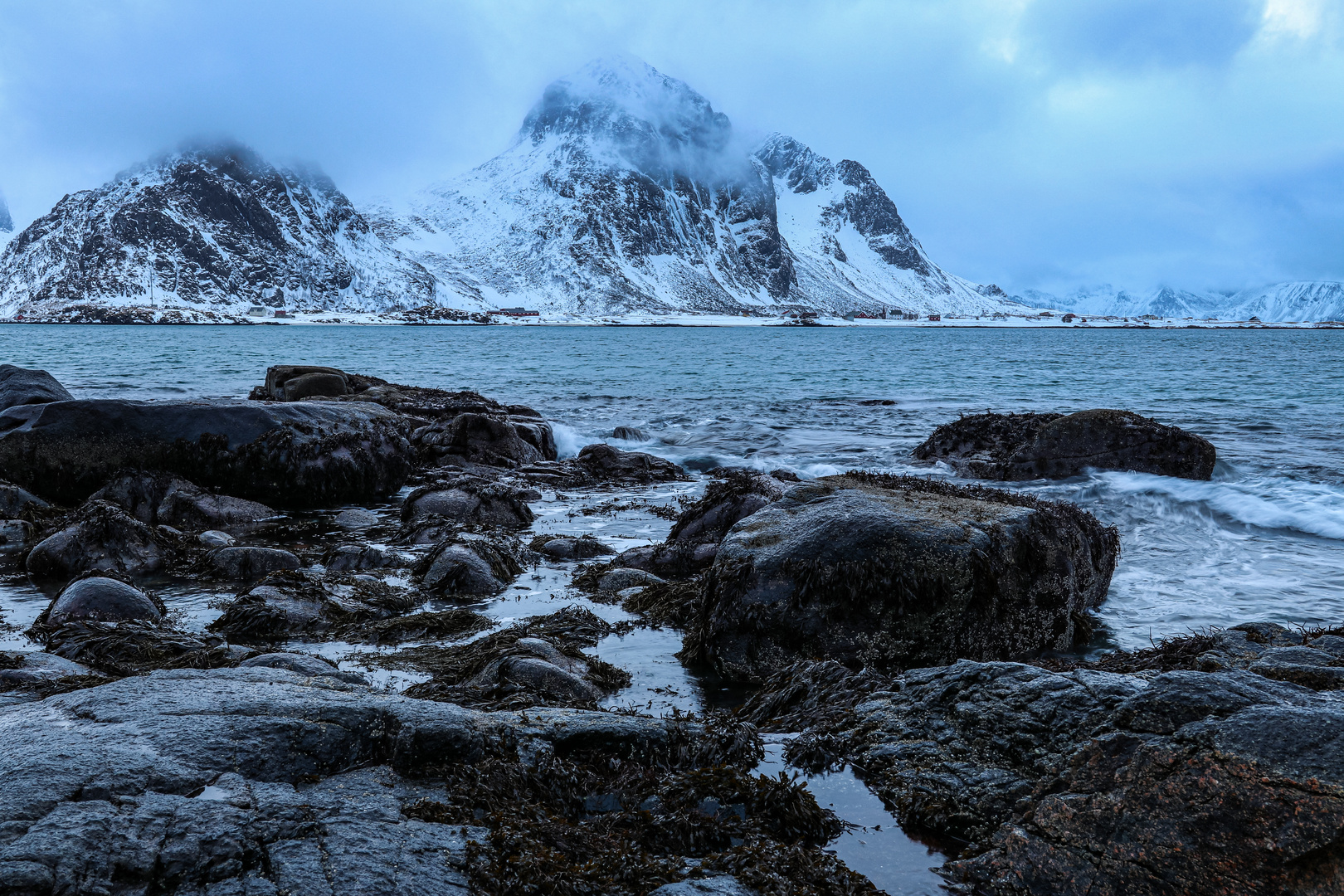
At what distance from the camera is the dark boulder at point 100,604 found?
700cm

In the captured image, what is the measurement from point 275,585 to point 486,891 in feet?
20.3

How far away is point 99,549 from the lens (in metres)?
9.23

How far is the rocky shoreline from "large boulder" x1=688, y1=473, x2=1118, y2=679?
0.03m

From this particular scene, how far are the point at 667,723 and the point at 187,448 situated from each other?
38.2 ft

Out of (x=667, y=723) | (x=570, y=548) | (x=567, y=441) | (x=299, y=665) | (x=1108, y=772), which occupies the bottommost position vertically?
(x=567, y=441)

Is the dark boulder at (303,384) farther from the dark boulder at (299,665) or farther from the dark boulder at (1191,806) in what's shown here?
the dark boulder at (1191,806)

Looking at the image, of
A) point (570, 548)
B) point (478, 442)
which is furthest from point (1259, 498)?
point (478, 442)

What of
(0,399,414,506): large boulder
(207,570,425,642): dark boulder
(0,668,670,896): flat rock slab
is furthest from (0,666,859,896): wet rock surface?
(0,399,414,506): large boulder

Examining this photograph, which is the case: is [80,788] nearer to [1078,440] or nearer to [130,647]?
[130,647]

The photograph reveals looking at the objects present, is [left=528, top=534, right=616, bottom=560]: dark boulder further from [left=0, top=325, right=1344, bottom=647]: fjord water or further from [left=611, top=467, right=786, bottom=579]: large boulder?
[left=0, top=325, right=1344, bottom=647]: fjord water

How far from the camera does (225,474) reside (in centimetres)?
1289

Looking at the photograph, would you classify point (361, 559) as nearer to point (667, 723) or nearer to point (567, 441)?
point (667, 723)

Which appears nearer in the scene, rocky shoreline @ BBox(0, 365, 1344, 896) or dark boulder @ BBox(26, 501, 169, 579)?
rocky shoreline @ BBox(0, 365, 1344, 896)

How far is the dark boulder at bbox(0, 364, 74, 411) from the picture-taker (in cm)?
1548
